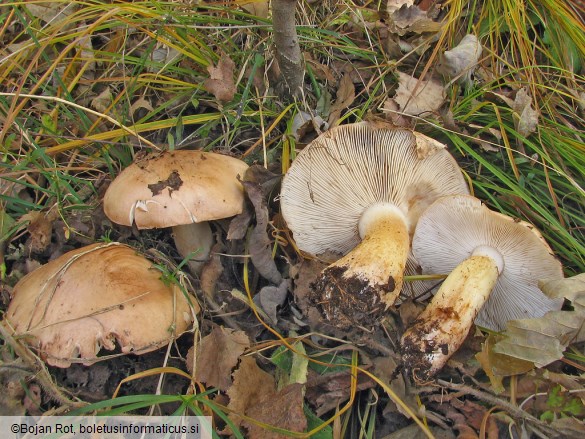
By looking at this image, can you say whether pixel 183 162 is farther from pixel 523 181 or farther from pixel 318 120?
pixel 523 181

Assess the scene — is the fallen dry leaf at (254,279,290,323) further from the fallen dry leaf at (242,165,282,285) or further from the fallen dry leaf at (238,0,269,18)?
the fallen dry leaf at (238,0,269,18)

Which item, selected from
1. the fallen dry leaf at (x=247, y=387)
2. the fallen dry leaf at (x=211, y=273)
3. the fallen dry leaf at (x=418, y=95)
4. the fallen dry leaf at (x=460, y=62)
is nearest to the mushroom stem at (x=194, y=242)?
the fallen dry leaf at (x=211, y=273)

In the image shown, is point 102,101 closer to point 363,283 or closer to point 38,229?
point 38,229

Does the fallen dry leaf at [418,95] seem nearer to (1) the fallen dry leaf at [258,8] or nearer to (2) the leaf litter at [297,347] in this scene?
(2) the leaf litter at [297,347]

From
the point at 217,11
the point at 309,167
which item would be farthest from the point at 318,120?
the point at 217,11

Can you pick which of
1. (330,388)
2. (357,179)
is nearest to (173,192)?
(357,179)
